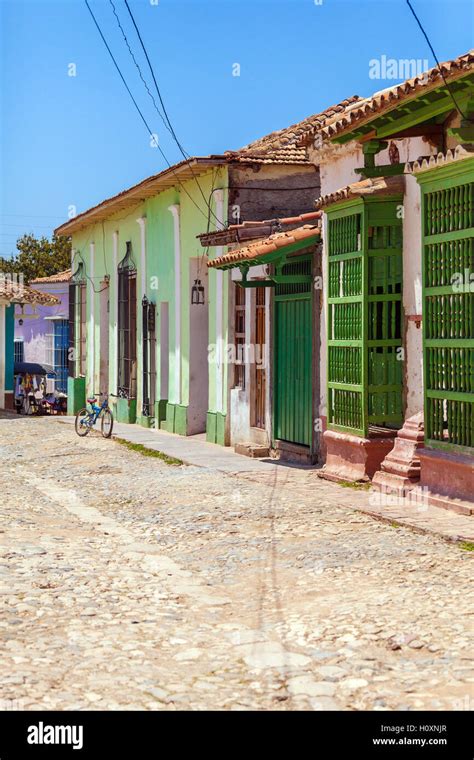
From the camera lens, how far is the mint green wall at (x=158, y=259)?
18203mm

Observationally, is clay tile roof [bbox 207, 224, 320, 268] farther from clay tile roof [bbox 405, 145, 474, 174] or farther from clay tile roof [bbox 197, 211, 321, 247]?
clay tile roof [bbox 405, 145, 474, 174]

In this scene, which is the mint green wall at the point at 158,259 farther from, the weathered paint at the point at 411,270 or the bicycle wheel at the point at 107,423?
the weathered paint at the point at 411,270

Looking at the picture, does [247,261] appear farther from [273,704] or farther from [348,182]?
[273,704]

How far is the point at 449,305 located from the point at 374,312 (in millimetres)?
1697

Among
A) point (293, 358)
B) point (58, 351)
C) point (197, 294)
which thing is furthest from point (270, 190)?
point (58, 351)

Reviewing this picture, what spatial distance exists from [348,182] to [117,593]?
702 cm

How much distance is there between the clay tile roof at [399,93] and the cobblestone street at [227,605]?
3633 mm

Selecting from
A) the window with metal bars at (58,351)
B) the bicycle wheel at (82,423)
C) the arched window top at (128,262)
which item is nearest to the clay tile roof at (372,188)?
the bicycle wheel at (82,423)

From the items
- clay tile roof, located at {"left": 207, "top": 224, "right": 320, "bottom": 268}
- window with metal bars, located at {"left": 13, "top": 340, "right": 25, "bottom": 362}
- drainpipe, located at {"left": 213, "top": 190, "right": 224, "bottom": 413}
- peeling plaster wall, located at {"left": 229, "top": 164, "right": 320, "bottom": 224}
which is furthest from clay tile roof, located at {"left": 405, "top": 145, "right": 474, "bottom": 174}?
window with metal bars, located at {"left": 13, "top": 340, "right": 25, "bottom": 362}

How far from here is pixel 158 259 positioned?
20.9 metres

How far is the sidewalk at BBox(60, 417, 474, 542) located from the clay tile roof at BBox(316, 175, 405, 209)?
300 centimetres

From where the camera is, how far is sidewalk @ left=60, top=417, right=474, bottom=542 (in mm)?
9062

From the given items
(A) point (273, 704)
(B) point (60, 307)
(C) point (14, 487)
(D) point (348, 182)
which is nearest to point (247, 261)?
(D) point (348, 182)
